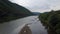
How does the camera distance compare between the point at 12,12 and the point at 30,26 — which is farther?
the point at 12,12

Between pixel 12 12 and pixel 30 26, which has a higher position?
pixel 12 12

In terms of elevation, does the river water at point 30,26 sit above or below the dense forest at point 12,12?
below

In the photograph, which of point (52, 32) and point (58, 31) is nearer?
point (58, 31)

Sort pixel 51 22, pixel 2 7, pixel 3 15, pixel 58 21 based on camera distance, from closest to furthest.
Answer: pixel 58 21 → pixel 51 22 → pixel 3 15 → pixel 2 7

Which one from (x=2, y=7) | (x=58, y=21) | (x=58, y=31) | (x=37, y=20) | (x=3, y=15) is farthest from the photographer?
(x=2, y=7)

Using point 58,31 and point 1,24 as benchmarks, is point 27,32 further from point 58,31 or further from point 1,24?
point 1,24

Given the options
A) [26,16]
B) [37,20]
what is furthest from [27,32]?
[37,20]

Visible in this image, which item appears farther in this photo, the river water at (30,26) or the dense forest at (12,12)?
the dense forest at (12,12)

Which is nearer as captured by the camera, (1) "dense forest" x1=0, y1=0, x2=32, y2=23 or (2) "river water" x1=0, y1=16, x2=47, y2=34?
(2) "river water" x1=0, y1=16, x2=47, y2=34

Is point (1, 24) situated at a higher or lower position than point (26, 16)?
lower

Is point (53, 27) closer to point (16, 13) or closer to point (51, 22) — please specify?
point (51, 22)

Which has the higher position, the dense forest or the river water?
the dense forest
